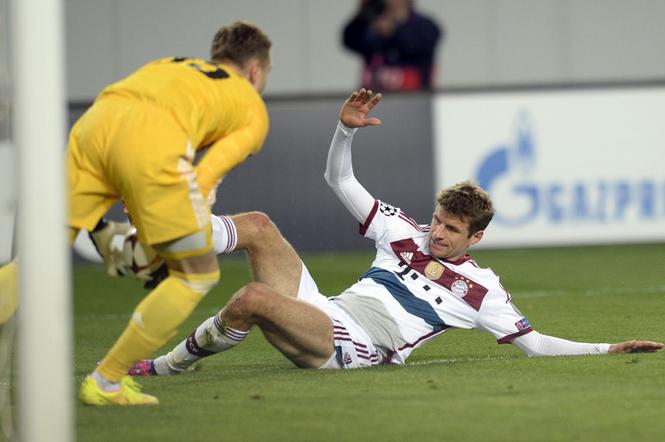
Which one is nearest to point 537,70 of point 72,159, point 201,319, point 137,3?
point 137,3

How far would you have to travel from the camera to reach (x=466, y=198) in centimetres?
597

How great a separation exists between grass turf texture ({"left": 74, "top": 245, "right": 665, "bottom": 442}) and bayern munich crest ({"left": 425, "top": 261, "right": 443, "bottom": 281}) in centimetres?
38

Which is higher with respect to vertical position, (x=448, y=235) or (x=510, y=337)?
(x=448, y=235)

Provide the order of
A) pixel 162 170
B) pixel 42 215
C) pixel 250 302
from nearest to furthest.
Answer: pixel 42 215, pixel 162 170, pixel 250 302

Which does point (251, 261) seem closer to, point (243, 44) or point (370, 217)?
point (370, 217)

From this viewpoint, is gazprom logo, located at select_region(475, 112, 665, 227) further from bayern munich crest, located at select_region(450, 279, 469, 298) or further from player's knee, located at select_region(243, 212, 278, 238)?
player's knee, located at select_region(243, 212, 278, 238)

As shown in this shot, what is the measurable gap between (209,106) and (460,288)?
5.06 feet

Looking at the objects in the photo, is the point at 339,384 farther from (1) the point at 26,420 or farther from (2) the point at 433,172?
(2) the point at 433,172

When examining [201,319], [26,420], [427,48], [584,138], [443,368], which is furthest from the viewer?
[427,48]

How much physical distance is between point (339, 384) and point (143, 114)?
128 cm

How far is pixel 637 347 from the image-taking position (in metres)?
6.03

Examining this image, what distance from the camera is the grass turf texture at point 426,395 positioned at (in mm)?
4383

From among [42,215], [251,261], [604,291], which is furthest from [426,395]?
[604,291]

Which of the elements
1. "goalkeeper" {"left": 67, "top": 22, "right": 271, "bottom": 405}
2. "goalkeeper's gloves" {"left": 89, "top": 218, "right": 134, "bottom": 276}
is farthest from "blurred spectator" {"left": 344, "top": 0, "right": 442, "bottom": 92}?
"goalkeeper" {"left": 67, "top": 22, "right": 271, "bottom": 405}
